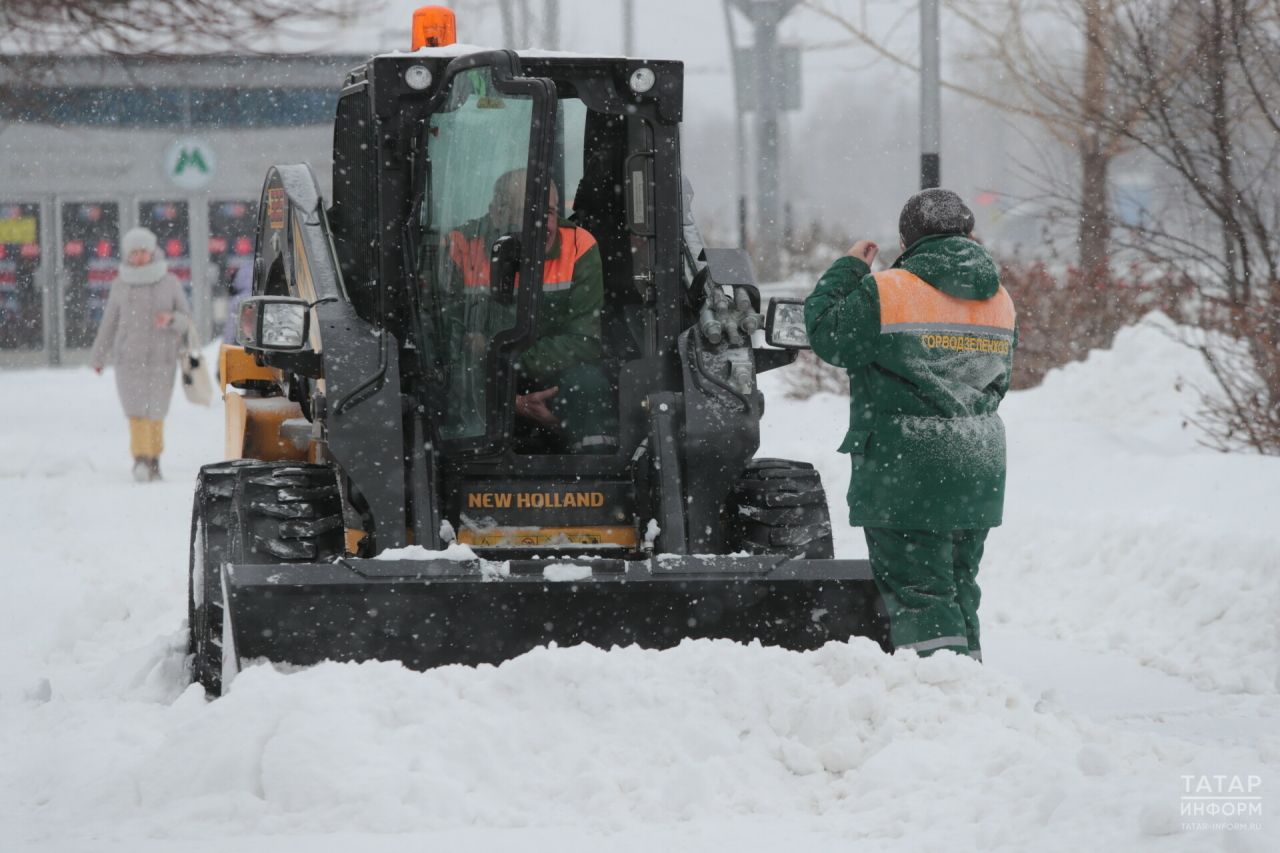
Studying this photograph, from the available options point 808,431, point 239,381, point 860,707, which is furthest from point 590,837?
point 808,431

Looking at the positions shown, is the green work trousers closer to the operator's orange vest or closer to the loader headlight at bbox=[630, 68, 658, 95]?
the operator's orange vest

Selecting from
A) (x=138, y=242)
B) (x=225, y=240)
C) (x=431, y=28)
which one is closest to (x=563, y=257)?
(x=431, y=28)

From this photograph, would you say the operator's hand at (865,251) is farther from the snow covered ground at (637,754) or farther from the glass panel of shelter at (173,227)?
the glass panel of shelter at (173,227)

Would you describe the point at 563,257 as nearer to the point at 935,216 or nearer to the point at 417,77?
the point at 417,77

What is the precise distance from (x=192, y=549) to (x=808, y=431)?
792 cm

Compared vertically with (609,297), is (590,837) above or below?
below

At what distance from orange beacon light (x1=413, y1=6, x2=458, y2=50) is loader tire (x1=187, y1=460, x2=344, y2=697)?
174 cm

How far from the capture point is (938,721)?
16.0 feet

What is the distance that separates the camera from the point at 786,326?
6492mm

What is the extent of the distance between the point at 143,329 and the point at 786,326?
29.8 ft

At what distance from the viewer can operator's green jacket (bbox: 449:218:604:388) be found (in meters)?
6.48

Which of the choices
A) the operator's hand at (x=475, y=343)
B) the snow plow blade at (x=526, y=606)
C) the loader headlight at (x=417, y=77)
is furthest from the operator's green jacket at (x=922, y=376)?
the loader headlight at (x=417, y=77)

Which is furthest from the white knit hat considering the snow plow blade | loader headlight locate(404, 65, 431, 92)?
the snow plow blade

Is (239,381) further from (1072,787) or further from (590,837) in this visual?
(1072,787)
